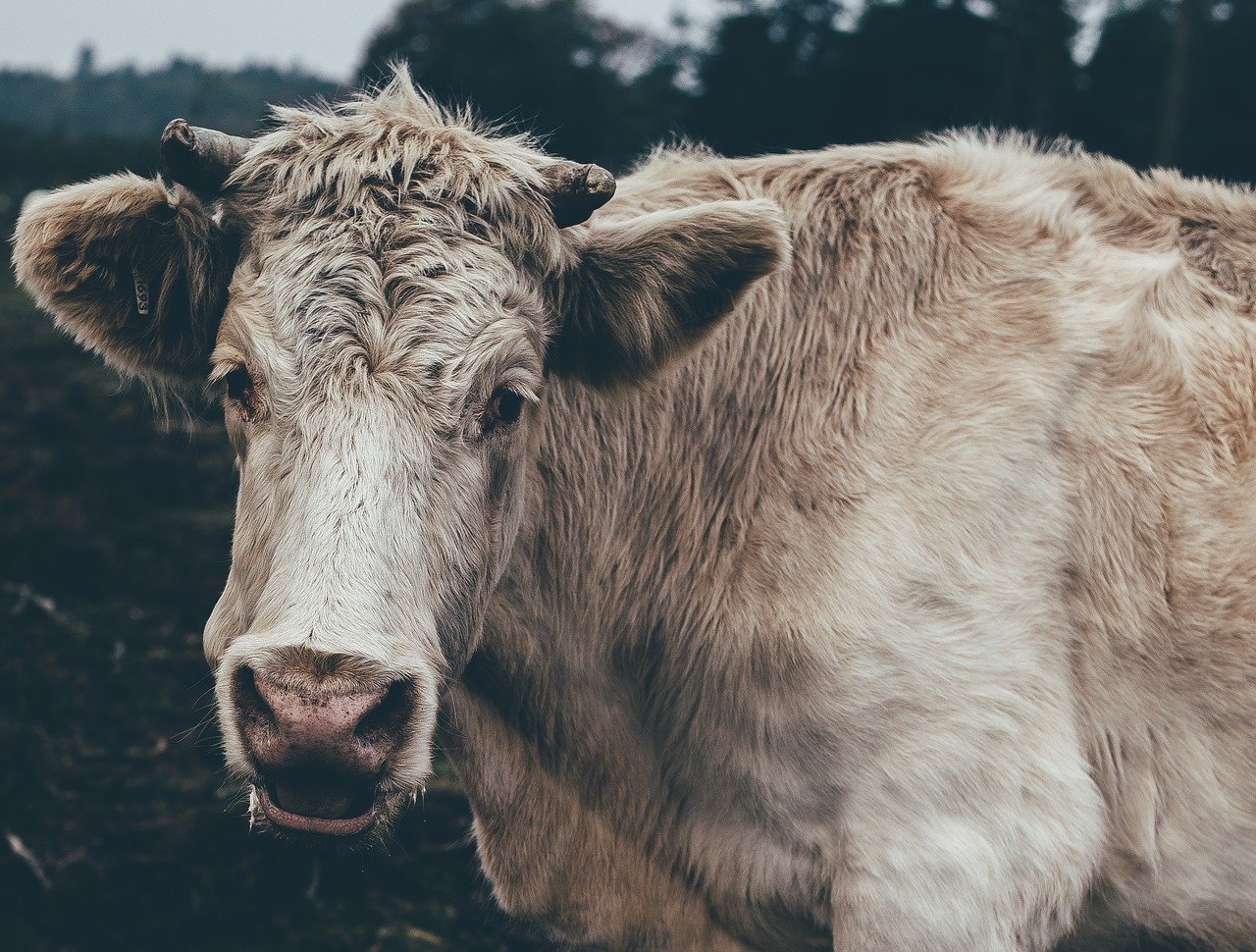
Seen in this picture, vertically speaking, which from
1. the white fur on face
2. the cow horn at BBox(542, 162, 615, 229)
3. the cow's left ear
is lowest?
the white fur on face

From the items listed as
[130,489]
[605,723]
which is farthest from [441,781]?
[130,489]

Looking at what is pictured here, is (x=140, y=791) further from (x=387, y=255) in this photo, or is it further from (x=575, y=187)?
A: (x=575, y=187)

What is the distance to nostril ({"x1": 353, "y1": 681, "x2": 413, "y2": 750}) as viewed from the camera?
2174mm

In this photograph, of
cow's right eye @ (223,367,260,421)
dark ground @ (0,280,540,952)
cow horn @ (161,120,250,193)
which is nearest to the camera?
cow's right eye @ (223,367,260,421)

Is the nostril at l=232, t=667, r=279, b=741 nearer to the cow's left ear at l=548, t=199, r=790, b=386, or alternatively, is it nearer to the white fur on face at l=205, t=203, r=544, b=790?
the white fur on face at l=205, t=203, r=544, b=790

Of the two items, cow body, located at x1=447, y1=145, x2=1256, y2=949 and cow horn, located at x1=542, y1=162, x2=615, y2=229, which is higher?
cow horn, located at x1=542, y1=162, x2=615, y2=229

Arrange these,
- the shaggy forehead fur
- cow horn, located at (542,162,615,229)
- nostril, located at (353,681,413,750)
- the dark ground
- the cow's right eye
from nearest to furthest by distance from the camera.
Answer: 1. nostril, located at (353,681,413,750)
2. the shaggy forehead fur
3. the cow's right eye
4. cow horn, located at (542,162,615,229)
5. the dark ground

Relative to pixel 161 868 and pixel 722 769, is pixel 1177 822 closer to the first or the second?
pixel 722 769

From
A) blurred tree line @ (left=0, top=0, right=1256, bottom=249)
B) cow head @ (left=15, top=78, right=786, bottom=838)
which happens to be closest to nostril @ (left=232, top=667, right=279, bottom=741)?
cow head @ (left=15, top=78, right=786, bottom=838)

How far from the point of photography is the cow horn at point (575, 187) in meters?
2.77

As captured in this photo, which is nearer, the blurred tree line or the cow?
the cow

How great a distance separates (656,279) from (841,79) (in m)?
25.0

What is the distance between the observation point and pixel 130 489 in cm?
888

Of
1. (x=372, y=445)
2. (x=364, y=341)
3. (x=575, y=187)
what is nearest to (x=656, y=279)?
(x=575, y=187)
